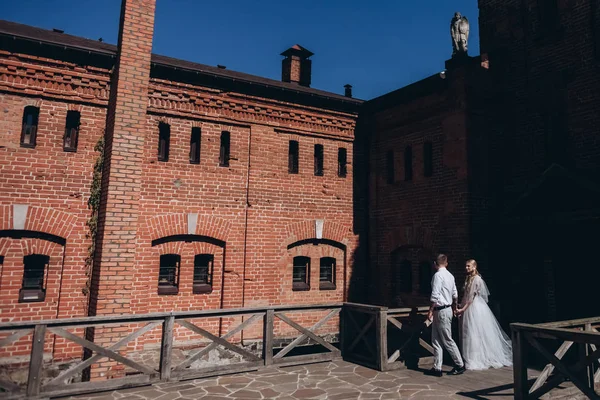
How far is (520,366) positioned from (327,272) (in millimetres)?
6558

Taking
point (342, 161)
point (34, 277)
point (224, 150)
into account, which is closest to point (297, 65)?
point (342, 161)

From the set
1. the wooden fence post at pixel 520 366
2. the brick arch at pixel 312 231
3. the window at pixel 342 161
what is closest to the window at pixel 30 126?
the brick arch at pixel 312 231

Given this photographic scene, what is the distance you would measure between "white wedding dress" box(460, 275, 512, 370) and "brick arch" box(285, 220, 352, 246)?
15.6ft

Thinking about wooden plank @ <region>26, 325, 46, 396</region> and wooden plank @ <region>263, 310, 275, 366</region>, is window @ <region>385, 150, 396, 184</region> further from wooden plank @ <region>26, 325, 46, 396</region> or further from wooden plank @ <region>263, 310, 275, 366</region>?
wooden plank @ <region>26, 325, 46, 396</region>

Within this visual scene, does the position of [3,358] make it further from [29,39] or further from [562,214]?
[562,214]

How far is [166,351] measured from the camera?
22.5 feet

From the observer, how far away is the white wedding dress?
7.44 meters

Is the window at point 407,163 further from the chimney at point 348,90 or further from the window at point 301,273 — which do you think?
the chimney at point 348,90

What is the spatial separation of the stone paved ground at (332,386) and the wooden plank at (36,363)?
0.55 metres

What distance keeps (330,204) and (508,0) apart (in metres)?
6.90

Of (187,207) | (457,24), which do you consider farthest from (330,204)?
(457,24)

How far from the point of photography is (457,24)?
10.6 metres

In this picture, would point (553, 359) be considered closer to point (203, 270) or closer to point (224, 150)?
point (203, 270)

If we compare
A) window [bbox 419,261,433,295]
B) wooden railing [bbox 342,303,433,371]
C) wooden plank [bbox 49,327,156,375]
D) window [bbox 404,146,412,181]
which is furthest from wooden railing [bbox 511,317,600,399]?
window [bbox 404,146,412,181]
